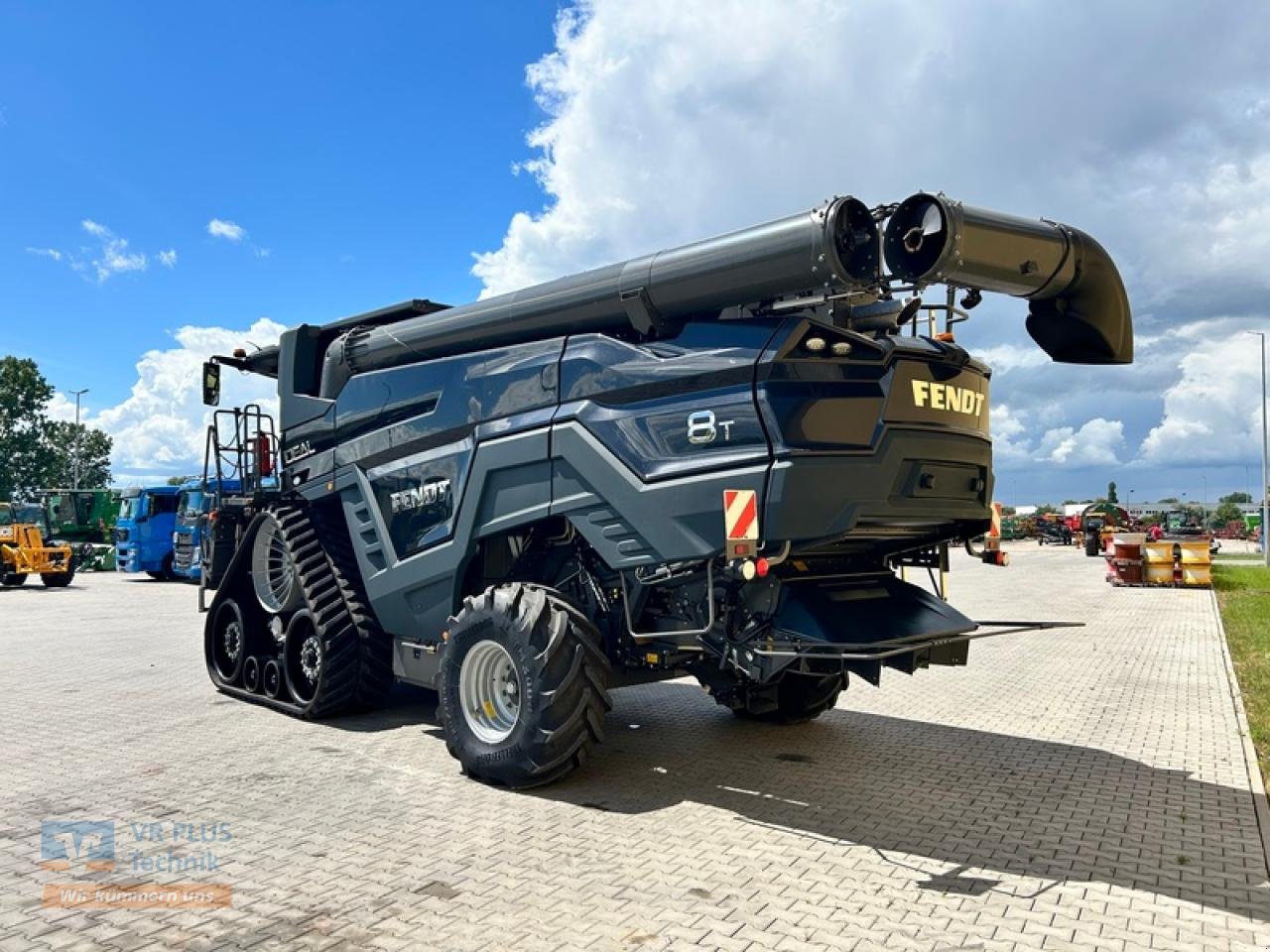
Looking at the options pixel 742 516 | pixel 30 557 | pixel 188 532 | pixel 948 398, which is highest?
pixel 948 398

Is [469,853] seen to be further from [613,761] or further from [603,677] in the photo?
[613,761]

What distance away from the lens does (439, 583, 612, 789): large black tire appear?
5871 mm

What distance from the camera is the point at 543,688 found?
5.88m

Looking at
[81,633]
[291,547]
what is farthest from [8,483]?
[291,547]

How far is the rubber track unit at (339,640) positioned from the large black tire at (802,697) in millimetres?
3185

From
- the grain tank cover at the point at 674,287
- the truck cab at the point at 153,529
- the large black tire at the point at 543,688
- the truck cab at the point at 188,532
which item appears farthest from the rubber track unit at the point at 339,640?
the truck cab at the point at 153,529

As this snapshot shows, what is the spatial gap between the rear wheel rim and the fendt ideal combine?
20 mm

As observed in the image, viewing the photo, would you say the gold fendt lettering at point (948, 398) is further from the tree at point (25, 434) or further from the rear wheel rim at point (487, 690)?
the tree at point (25, 434)

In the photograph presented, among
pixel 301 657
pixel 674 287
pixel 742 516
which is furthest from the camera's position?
pixel 301 657

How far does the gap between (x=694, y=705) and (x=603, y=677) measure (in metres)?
3.14

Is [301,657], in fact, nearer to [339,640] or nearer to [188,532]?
[339,640]

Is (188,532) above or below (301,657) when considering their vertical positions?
above

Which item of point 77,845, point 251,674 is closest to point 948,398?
point 77,845

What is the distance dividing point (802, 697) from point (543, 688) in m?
2.90
